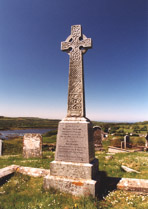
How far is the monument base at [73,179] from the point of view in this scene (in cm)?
412

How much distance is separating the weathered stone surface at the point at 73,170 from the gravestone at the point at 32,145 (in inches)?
292

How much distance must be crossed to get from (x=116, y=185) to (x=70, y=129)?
7.96ft

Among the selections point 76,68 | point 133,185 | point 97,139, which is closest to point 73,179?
point 133,185

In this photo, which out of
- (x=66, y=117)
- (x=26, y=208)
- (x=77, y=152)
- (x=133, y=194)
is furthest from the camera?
(x=66, y=117)

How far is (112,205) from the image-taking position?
3.83 m

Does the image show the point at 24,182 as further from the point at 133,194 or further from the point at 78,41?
the point at 78,41

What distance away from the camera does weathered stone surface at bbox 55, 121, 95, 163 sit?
183 inches

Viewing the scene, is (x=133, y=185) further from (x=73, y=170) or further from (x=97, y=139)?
(x=97, y=139)

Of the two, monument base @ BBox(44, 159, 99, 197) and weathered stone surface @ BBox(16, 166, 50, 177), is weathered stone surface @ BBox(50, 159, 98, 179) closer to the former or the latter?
monument base @ BBox(44, 159, 99, 197)

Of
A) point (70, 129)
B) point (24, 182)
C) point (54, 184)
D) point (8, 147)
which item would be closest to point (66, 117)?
point (70, 129)

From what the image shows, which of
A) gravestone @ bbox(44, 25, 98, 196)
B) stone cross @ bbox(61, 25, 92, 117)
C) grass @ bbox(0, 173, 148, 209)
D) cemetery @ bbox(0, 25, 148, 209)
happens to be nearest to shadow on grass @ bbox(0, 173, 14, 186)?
cemetery @ bbox(0, 25, 148, 209)

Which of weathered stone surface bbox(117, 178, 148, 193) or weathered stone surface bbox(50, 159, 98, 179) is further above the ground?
weathered stone surface bbox(50, 159, 98, 179)

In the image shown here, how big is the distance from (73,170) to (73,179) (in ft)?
0.84

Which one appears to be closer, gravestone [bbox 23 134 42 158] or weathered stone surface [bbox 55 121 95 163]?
weathered stone surface [bbox 55 121 95 163]
